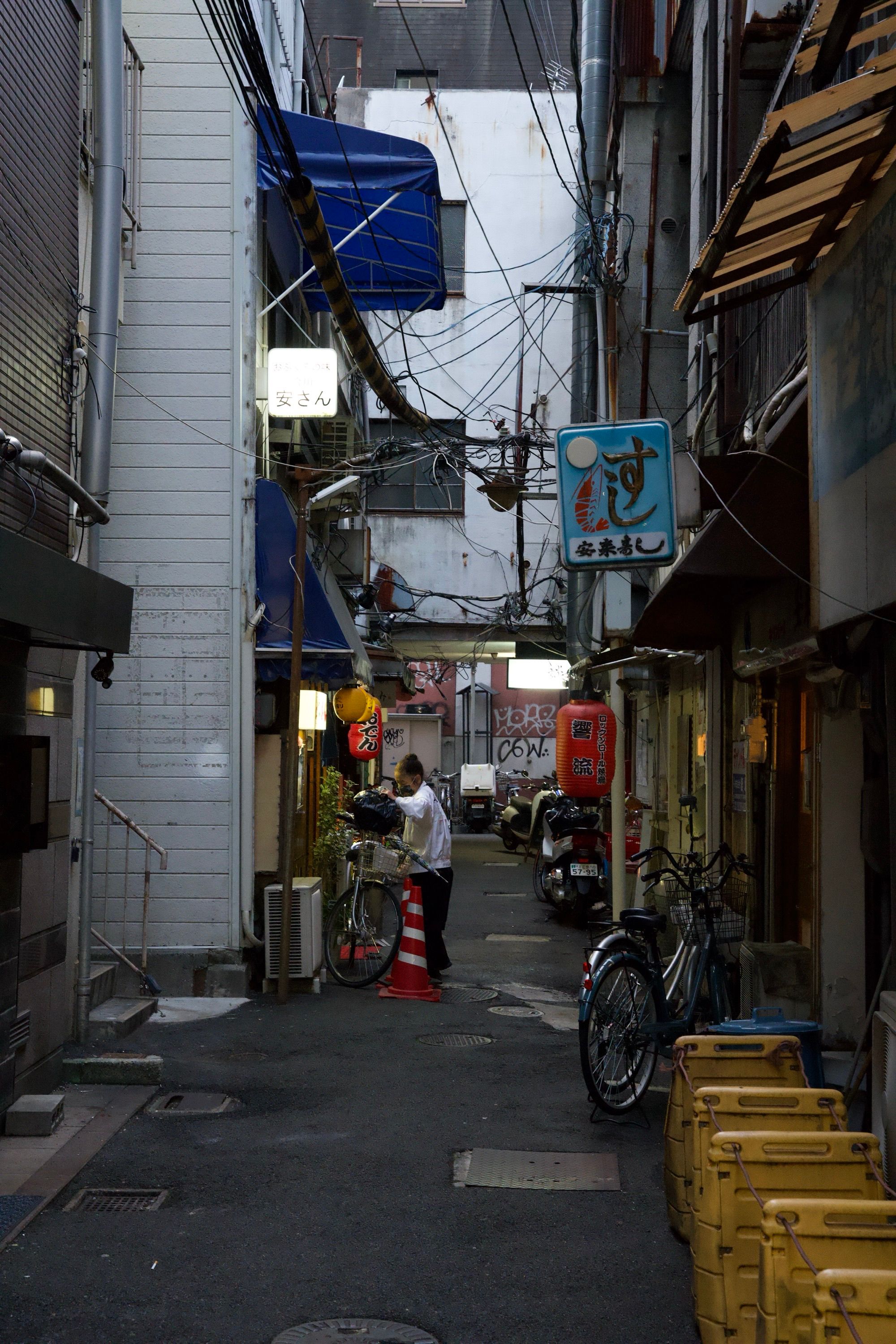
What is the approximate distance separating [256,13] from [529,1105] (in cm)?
1172

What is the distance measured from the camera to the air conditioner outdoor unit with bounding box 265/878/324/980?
11.8m

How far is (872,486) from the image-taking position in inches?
213

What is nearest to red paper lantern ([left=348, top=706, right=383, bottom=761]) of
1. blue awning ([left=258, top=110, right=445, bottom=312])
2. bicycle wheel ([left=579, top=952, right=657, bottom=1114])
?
blue awning ([left=258, top=110, right=445, bottom=312])

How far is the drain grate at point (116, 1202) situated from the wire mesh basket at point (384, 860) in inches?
233

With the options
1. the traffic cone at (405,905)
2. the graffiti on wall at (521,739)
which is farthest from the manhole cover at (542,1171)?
the graffiti on wall at (521,739)

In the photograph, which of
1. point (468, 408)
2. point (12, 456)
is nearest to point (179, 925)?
point (12, 456)

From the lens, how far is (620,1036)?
8.02 m

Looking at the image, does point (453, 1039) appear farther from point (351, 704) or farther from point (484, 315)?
point (484, 315)

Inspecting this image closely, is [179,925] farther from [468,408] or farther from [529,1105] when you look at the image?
[468,408]

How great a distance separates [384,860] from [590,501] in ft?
16.9

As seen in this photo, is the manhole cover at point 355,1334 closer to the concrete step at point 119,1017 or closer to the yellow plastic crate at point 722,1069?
the yellow plastic crate at point 722,1069

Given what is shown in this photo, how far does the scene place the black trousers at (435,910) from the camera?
12586 millimetres

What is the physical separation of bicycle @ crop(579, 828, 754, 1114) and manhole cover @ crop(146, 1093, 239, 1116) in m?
2.40

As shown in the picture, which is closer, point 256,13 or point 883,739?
point 883,739
